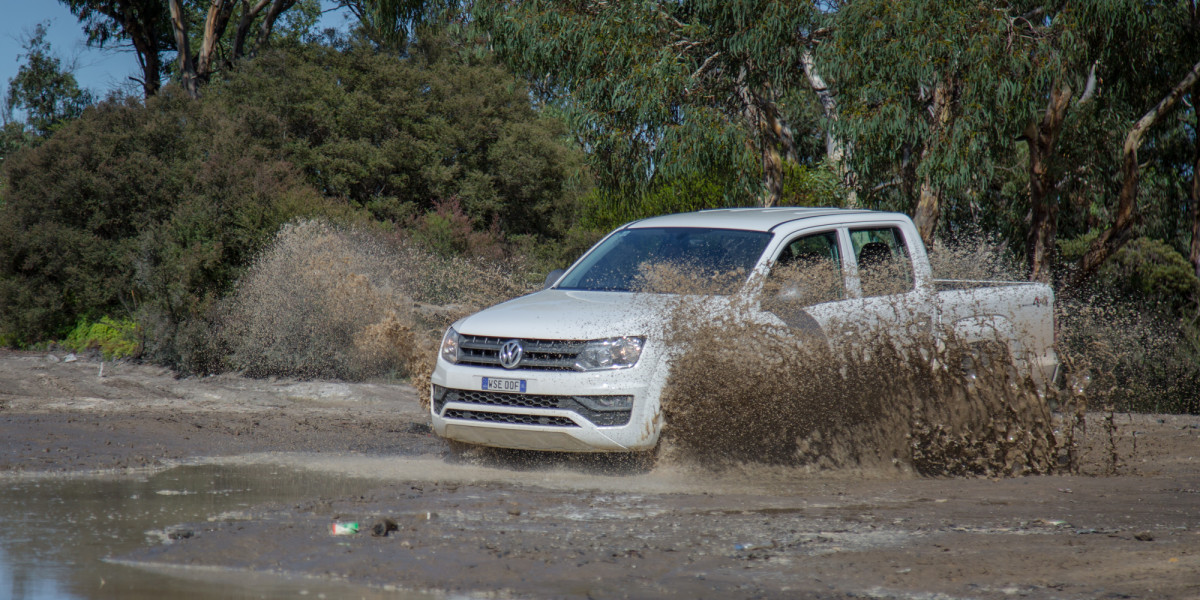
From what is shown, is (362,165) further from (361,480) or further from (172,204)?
(361,480)

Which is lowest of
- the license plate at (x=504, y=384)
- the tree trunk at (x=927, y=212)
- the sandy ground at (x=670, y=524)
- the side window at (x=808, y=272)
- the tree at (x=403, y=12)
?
the sandy ground at (x=670, y=524)

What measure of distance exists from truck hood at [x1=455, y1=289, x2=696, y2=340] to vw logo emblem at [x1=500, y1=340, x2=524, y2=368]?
0.06m

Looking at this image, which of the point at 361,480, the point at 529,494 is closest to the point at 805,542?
the point at 529,494

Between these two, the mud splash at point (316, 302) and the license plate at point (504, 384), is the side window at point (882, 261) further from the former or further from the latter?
the mud splash at point (316, 302)

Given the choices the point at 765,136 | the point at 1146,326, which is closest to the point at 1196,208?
the point at 1146,326

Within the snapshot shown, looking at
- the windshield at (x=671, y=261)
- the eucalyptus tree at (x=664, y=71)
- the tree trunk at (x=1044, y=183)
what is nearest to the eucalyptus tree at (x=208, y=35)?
the eucalyptus tree at (x=664, y=71)

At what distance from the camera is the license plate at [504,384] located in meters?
6.94

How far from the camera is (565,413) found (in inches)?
269

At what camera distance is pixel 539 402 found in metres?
6.93

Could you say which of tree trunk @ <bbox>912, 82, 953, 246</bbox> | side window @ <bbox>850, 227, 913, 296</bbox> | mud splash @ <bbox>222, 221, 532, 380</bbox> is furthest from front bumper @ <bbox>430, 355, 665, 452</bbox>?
tree trunk @ <bbox>912, 82, 953, 246</bbox>

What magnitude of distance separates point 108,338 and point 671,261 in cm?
1427

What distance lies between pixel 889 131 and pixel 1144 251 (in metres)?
7.72

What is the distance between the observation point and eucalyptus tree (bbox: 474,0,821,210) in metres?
16.4

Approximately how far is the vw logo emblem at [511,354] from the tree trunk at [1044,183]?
1220cm
